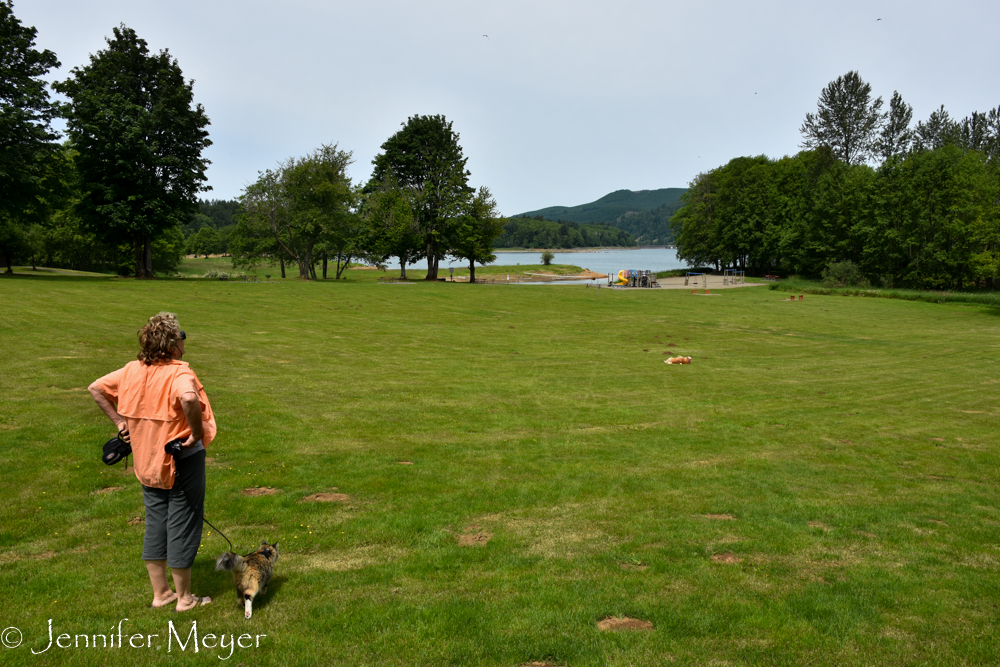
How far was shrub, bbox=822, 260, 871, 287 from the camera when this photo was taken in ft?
213

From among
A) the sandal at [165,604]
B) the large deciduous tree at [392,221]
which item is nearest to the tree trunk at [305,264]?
the large deciduous tree at [392,221]

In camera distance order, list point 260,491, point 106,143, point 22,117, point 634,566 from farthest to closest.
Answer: point 106,143 → point 22,117 → point 260,491 → point 634,566

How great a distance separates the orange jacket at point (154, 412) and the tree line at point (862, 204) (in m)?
59.1

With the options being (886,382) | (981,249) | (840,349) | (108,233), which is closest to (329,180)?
(108,233)

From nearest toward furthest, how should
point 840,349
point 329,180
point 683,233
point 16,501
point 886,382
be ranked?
point 16,501 < point 886,382 < point 840,349 < point 329,180 < point 683,233

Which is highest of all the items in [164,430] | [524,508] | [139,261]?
[139,261]

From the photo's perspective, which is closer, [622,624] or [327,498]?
[622,624]

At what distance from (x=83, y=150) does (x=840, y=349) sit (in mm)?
53696

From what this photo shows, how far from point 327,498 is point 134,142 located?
48274 millimetres

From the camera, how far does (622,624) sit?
549 centimetres

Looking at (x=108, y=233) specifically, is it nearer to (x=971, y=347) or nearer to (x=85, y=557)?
(x=85, y=557)

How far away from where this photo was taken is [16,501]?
7656 millimetres

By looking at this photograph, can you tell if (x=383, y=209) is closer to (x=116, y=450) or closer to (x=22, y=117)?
(x=22, y=117)

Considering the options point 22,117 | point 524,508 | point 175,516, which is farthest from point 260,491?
point 22,117
